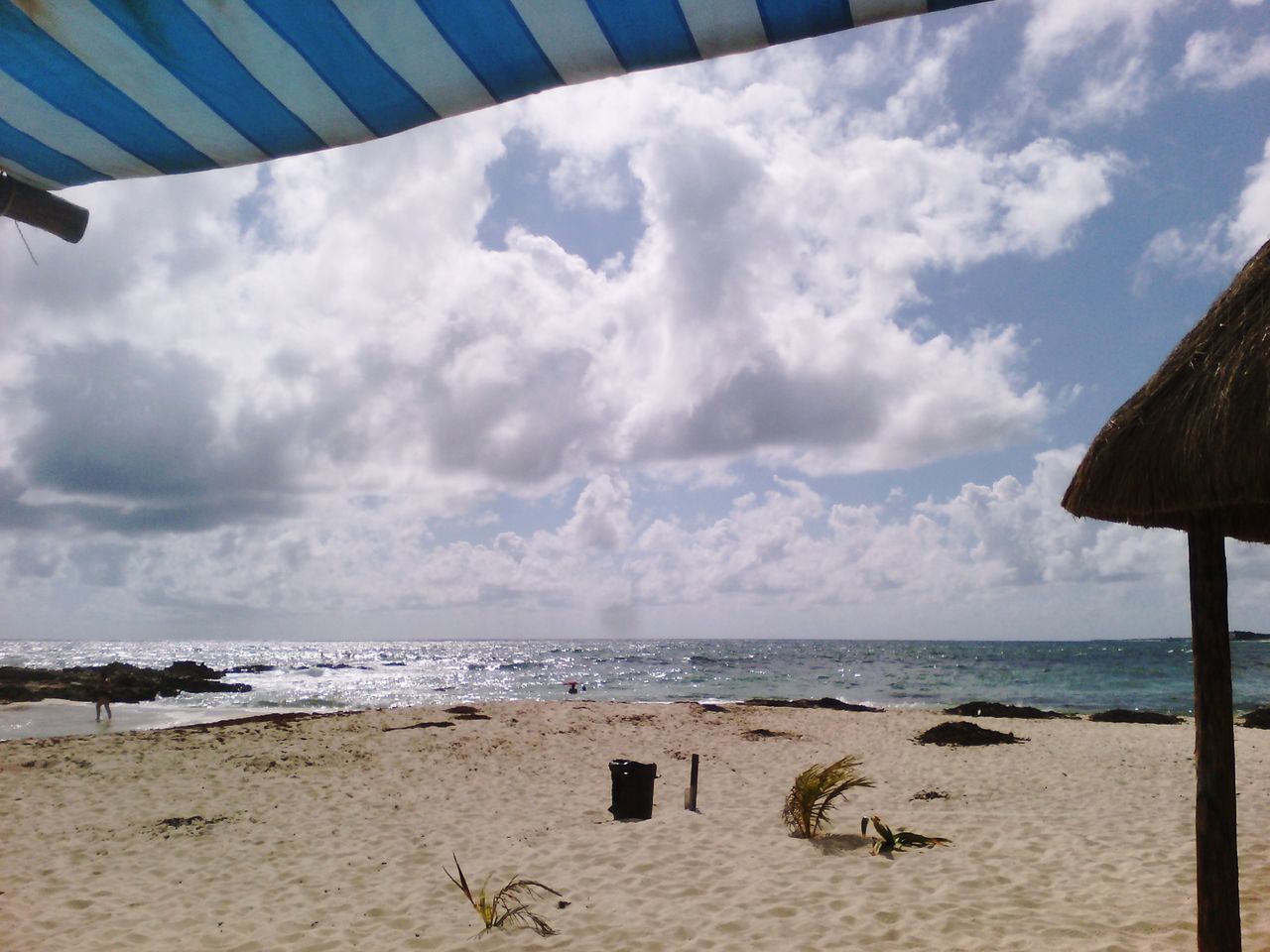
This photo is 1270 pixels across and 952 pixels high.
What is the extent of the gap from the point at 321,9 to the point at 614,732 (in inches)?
689

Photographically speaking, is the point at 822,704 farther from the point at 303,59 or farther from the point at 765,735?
the point at 303,59

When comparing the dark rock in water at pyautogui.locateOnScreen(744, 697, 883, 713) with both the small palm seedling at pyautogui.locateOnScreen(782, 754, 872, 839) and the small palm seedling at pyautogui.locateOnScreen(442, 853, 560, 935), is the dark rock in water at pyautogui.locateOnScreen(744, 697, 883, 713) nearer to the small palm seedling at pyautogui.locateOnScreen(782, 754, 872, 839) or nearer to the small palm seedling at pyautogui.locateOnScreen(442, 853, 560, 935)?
the small palm seedling at pyautogui.locateOnScreen(782, 754, 872, 839)

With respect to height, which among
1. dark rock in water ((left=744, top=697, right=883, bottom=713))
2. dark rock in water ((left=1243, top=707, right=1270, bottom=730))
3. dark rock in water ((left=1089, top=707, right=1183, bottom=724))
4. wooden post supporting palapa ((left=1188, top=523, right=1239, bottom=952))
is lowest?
dark rock in water ((left=744, top=697, right=883, bottom=713))

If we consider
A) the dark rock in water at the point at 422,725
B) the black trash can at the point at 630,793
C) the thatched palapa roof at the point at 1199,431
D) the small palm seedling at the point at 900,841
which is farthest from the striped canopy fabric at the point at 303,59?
the dark rock in water at the point at 422,725

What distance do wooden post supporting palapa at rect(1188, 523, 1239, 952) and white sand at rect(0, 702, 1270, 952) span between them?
1512mm

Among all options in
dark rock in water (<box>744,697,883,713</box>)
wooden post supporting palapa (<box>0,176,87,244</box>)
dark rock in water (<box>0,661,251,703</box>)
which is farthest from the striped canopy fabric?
dark rock in water (<box>0,661,251,703</box>)

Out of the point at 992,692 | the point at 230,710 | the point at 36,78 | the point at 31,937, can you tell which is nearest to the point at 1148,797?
the point at 31,937

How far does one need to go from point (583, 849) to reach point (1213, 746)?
19.8 ft

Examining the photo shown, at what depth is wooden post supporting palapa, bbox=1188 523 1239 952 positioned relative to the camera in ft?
14.3

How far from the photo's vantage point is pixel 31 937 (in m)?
6.40

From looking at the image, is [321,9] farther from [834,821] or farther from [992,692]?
[992,692]

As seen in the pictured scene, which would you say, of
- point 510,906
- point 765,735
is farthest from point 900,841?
point 765,735

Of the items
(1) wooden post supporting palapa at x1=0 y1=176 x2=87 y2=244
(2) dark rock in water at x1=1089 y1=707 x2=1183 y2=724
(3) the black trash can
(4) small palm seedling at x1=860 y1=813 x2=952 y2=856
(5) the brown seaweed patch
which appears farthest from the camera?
(2) dark rock in water at x1=1089 y1=707 x2=1183 y2=724

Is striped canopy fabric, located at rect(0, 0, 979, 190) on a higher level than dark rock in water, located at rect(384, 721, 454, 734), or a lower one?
higher
